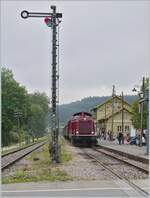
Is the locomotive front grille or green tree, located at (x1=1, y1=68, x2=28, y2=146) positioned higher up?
green tree, located at (x1=1, y1=68, x2=28, y2=146)

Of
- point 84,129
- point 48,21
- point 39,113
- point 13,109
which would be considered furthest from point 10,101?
point 48,21

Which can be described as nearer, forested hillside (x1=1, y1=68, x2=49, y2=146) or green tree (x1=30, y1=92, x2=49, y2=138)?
forested hillside (x1=1, y1=68, x2=49, y2=146)

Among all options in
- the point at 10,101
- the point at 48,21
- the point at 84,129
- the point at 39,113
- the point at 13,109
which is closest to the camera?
the point at 48,21

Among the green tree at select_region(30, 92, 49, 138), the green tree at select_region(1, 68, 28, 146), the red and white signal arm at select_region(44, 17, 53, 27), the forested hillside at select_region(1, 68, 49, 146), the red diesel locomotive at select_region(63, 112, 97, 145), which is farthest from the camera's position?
the green tree at select_region(30, 92, 49, 138)

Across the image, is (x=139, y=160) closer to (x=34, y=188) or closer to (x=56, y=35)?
(x=56, y=35)

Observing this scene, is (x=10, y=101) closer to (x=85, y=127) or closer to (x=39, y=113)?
(x=39, y=113)

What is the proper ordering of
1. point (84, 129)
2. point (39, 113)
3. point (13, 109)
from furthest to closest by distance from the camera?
point (39, 113)
point (13, 109)
point (84, 129)

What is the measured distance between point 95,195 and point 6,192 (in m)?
2.38

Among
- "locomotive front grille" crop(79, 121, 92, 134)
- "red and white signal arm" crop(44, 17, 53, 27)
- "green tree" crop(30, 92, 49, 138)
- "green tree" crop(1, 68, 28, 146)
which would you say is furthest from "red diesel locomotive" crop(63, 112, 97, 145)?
"green tree" crop(30, 92, 49, 138)

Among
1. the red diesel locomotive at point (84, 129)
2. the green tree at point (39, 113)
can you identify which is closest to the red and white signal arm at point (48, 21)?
the red diesel locomotive at point (84, 129)

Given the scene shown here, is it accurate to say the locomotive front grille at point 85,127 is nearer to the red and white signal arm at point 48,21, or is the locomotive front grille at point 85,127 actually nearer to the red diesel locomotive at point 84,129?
the red diesel locomotive at point 84,129

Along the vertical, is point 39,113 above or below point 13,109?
above

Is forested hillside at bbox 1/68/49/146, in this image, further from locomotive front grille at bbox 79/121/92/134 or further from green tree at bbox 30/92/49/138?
locomotive front grille at bbox 79/121/92/134

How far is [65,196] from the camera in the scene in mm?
12234
